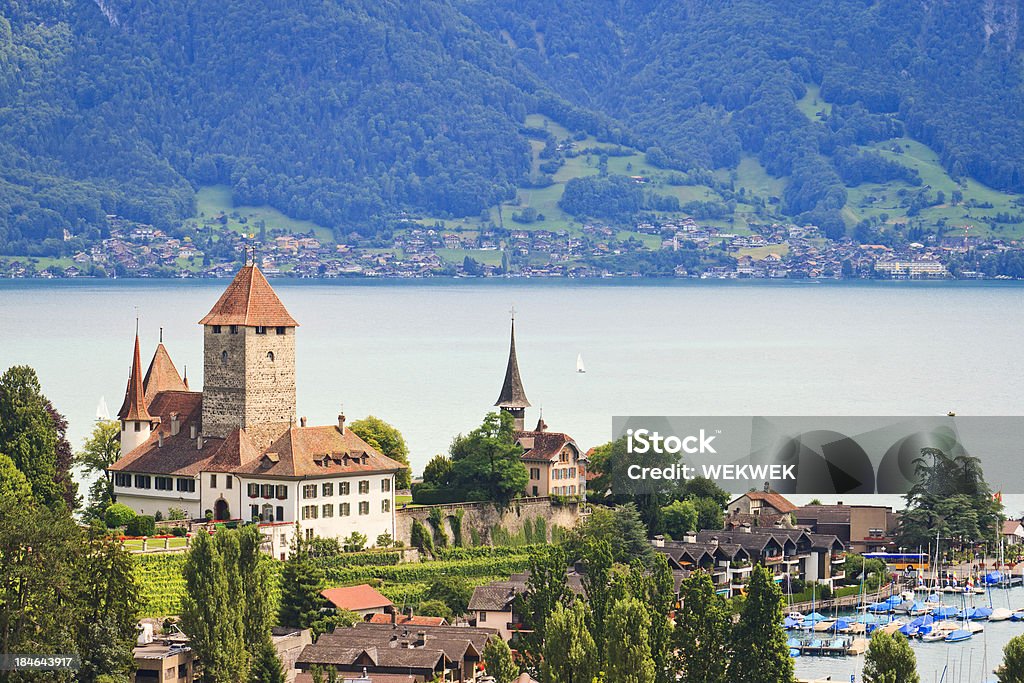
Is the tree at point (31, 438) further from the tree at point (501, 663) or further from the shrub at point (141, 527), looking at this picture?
the tree at point (501, 663)

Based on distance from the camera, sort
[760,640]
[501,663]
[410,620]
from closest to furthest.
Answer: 1. [501,663]
2. [760,640]
3. [410,620]

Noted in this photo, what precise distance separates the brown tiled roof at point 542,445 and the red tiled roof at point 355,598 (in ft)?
46.6

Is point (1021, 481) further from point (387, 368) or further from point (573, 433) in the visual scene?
point (387, 368)

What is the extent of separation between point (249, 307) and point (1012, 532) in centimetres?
3565

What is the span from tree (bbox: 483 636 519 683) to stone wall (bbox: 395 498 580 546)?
1718cm

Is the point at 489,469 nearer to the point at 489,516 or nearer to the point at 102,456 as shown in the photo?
the point at 489,516

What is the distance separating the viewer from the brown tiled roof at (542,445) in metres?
75.8

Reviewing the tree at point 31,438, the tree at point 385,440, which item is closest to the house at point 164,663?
the tree at point 31,438

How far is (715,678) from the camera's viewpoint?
51938 mm

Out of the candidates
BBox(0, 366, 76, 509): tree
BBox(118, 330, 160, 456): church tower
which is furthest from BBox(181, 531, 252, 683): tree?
BBox(118, 330, 160, 456): church tower

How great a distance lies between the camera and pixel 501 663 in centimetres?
4972

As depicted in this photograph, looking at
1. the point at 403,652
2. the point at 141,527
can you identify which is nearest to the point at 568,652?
the point at 403,652

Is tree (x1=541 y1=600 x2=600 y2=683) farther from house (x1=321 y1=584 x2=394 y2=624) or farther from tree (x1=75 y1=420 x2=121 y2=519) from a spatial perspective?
tree (x1=75 y1=420 x2=121 y2=519)

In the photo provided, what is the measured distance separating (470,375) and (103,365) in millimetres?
26763
